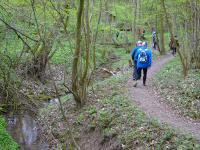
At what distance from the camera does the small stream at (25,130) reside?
14266 mm

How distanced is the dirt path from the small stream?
13.7 ft

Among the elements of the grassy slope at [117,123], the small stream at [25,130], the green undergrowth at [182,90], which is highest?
the green undergrowth at [182,90]

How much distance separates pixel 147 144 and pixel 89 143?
10.4ft

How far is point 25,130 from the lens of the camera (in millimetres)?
15891

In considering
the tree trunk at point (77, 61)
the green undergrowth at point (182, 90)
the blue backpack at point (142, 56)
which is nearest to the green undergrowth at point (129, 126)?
the tree trunk at point (77, 61)

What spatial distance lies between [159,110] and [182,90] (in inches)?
109

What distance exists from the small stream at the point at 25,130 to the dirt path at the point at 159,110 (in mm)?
A: 4161

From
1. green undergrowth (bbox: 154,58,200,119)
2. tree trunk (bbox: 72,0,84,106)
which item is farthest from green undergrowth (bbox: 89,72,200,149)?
green undergrowth (bbox: 154,58,200,119)

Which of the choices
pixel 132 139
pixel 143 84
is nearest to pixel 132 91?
pixel 143 84

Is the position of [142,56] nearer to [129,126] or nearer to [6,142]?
[129,126]

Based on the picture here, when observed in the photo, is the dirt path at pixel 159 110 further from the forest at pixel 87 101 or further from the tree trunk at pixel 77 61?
the tree trunk at pixel 77 61

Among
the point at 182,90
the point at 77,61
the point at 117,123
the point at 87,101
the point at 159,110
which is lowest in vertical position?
the point at 117,123

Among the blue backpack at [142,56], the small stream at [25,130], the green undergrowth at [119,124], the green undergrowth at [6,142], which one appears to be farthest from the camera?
the blue backpack at [142,56]

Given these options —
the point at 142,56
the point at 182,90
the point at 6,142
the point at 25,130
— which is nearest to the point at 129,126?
the point at 182,90
